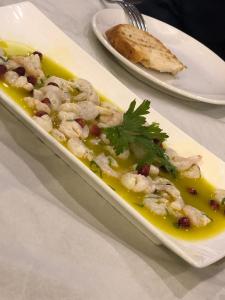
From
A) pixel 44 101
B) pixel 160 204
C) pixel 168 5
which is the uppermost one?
pixel 44 101

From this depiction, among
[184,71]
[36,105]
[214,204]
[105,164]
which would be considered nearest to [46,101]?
[36,105]

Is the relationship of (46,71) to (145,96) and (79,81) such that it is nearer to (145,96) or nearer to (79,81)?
(79,81)

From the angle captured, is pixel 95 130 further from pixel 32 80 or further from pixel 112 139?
pixel 32 80

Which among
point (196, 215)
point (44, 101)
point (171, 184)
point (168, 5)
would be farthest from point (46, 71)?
point (168, 5)

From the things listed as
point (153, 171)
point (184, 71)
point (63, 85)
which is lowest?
point (184, 71)

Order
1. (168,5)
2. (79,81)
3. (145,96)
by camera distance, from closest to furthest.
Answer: (79,81)
(145,96)
(168,5)

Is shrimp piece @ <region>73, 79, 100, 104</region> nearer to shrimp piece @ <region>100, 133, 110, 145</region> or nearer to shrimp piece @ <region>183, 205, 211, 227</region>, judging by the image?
shrimp piece @ <region>100, 133, 110, 145</region>
